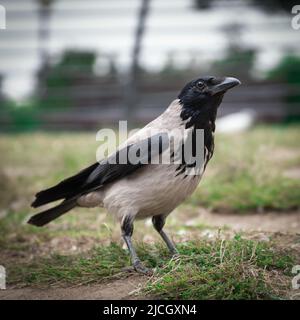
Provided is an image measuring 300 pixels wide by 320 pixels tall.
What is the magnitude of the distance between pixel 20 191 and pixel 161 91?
6.09 m

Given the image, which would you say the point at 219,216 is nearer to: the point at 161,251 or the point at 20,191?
the point at 161,251

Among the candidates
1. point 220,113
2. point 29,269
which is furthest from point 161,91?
point 29,269

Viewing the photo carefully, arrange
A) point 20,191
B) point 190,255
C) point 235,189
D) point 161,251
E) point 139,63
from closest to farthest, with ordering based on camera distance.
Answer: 1. point 190,255
2. point 161,251
3. point 235,189
4. point 20,191
5. point 139,63

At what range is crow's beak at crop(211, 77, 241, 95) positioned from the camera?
10.7 feet

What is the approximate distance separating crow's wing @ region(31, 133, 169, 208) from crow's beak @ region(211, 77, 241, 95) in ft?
1.28

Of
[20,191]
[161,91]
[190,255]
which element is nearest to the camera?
[190,255]

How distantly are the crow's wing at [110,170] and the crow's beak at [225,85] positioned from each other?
0.39 m

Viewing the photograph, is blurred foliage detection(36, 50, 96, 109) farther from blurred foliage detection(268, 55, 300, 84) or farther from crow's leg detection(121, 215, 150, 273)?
crow's leg detection(121, 215, 150, 273)

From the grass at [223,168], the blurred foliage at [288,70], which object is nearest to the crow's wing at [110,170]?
the grass at [223,168]

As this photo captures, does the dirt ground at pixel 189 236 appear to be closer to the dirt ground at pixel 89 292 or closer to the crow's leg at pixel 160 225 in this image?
the dirt ground at pixel 89 292

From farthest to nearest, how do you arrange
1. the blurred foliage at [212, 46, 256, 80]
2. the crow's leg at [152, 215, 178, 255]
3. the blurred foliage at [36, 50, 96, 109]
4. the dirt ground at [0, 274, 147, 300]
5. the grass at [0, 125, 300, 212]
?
the blurred foliage at [36, 50, 96, 109] < the blurred foliage at [212, 46, 256, 80] < the grass at [0, 125, 300, 212] < the crow's leg at [152, 215, 178, 255] < the dirt ground at [0, 274, 147, 300]

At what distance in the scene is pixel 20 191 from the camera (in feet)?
18.4

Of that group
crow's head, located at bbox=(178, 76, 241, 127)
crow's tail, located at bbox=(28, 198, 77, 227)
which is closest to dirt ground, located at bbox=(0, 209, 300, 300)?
crow's tail, located at bbox=(28, 198, 77, 227)

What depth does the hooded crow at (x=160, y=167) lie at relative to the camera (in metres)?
3.18
